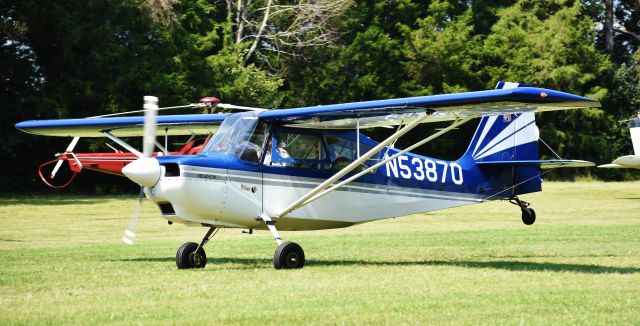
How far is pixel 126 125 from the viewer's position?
53.9 ft

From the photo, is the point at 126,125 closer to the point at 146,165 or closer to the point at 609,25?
the point at 146,165

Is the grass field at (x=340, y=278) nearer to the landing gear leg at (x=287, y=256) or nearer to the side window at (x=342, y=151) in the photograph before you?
the landing gear leg at (x=287, y=256)

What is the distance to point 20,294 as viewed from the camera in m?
11.1

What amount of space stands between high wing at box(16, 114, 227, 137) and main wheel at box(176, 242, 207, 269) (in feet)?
7.40

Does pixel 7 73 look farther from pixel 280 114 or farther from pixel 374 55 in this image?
pixel 280 114

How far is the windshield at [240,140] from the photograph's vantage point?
45.0 feet

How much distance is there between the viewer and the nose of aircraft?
12484mm

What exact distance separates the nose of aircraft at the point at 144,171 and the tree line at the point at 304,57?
26.1 meters

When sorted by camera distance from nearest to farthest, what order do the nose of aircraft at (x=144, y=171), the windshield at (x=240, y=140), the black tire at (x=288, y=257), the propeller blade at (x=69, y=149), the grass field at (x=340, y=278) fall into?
the grass field at (x=340, y=278) < the nose of aircraft at (x=144, y=171) < the black tire at (x=288, y=257) < the windshield at (x=240, y=140) < the propeller blade at (x=69, y=149)

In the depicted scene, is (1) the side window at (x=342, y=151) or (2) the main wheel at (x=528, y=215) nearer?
(1) the side window at (x=342, y=151)

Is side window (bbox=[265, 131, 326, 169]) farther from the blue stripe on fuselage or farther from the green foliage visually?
the green foliage

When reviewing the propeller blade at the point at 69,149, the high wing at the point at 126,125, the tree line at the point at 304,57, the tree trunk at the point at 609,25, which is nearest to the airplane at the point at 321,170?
the high wing at the point at 126,125

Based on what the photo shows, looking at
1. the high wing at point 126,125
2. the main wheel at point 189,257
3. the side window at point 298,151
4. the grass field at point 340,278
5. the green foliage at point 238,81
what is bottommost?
the grass field at point 340,278

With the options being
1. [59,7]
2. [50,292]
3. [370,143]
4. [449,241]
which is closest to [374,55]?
[59,7]
